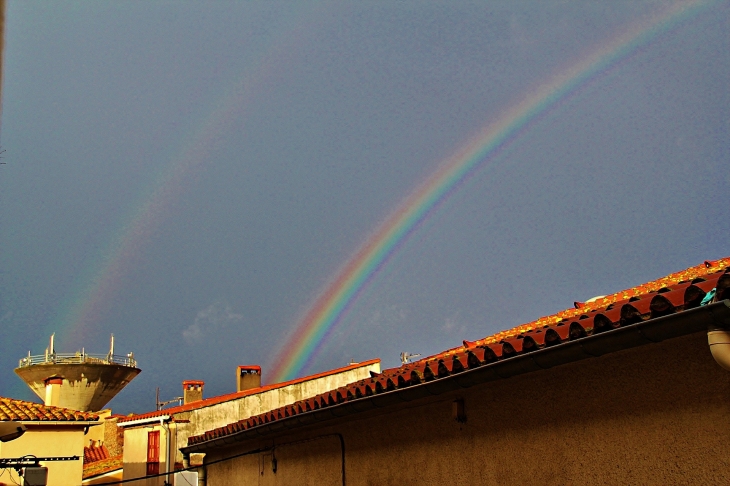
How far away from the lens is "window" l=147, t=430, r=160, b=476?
82.2 feet

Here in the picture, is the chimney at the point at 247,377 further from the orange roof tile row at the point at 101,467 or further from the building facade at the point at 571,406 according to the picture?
the building facade at the point at 571,406

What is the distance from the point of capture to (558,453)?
5930mm

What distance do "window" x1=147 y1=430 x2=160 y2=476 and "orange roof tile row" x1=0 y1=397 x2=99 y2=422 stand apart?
295 inches

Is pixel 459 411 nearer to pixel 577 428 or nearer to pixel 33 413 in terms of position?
pixel 577 428

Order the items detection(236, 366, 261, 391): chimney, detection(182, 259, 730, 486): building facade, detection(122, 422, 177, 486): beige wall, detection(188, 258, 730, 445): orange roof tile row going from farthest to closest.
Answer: detection(236, 366, 261, 391): chimney
detection(122, 422, 177, 486): beige wall
detection(182, 259, 730, 486): building facade
detection(188, 258, 730, 445): orange roof tile row

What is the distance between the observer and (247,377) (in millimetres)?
29250

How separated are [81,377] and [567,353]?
38750mm

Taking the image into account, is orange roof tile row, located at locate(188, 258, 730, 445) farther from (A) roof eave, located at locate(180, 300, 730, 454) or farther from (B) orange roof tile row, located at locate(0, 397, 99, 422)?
(B) orange roof tile row, located at locate(0, 397, 99, 422)

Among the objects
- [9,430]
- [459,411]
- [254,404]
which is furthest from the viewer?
[254,404]

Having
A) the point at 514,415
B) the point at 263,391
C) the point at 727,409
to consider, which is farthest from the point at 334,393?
the point at 263,391

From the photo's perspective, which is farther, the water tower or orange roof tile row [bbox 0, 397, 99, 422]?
the water tower

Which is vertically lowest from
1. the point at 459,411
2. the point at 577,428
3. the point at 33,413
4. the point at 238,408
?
the point at 577,428

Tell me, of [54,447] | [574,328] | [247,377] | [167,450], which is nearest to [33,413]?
[54,447]

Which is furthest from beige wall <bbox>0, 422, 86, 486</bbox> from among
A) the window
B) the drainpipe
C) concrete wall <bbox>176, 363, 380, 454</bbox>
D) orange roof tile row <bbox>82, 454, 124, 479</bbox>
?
the drainpipe
